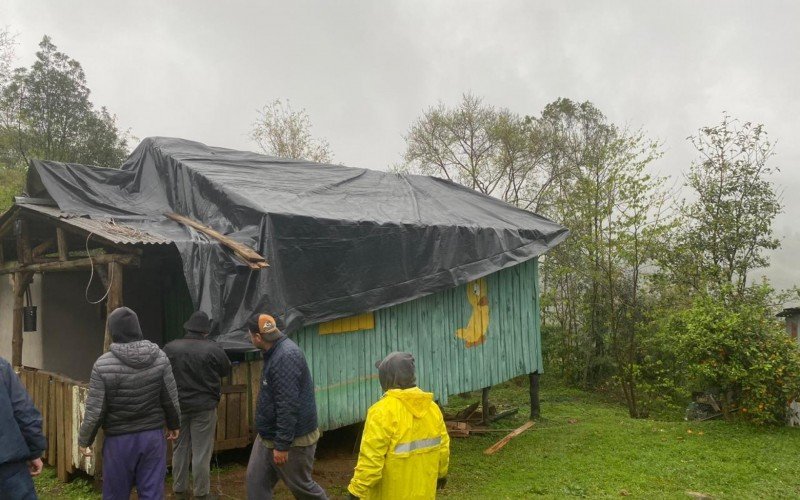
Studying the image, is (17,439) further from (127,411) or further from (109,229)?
(109,229)

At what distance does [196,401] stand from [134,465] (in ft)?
3.34

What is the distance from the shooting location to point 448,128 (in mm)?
28250

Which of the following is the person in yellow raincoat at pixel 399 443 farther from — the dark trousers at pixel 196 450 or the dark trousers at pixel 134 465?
the dark trousers at pixel 196 450

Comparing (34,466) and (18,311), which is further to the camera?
(18,311)

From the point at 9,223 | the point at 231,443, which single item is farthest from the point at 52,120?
the point at 231,443

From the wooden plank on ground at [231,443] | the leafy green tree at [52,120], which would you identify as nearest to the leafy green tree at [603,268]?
the wooden plank on ground at [231,443]

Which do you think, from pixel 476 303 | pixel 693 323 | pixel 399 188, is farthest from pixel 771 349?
pixel 399 188

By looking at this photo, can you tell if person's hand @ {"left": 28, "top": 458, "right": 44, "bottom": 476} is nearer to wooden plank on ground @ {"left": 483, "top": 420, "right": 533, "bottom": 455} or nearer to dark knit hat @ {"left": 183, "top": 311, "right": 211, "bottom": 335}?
dark knit hat @ {"left": 183, "top": 311, "right": 211, "bottom": 335}

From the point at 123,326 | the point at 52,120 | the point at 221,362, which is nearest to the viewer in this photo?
the point at 123,326

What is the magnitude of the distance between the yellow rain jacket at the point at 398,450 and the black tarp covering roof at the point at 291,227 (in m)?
3.01

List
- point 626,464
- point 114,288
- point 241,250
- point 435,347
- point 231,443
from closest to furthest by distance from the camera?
point 114,288
point 241,250
point 231,443
point 626,464
point 435,347

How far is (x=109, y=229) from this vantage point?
619 centimetres

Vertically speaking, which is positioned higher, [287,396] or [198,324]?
[198,324]

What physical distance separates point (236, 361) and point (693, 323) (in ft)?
24.0
